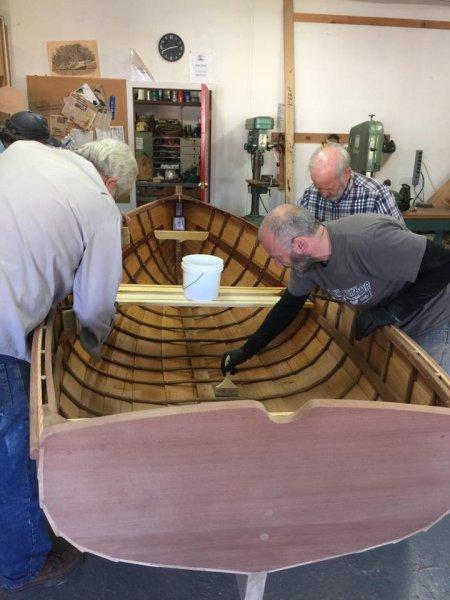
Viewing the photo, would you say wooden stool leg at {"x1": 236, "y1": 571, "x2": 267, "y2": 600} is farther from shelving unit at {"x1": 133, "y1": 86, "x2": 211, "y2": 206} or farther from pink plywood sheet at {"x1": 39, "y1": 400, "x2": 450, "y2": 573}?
shelving unit at {"x1": 133, "y1": 86, "x2": 211, "y2": 206}

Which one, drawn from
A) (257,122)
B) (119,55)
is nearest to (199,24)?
(119,55)

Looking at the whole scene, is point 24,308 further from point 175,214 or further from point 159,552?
point 175,214

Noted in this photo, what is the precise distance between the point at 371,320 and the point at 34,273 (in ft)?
4.10

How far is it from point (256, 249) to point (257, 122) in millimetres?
2087

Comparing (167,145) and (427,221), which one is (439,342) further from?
(167,145)

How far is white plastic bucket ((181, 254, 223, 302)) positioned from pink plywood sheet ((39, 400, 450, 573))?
1.14 m

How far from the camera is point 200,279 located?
2.02 metres

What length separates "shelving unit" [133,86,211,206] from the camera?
16.2 ft

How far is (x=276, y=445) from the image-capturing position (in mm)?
980

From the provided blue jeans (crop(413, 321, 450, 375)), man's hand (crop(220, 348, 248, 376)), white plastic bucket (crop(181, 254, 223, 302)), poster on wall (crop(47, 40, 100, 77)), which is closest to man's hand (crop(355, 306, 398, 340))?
blue jeans (crop(413, 321, 450, 375))

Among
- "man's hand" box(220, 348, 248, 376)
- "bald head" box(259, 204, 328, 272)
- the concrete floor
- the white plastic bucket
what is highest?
"bald head" box(259, 204, 328, 272)

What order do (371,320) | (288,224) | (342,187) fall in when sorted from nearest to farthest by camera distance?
(288,224) → (371,320) → (342,187)

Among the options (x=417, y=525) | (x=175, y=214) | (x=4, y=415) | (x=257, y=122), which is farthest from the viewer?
(x=257, y=122)

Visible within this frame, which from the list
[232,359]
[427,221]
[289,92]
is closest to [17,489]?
[232,359]
